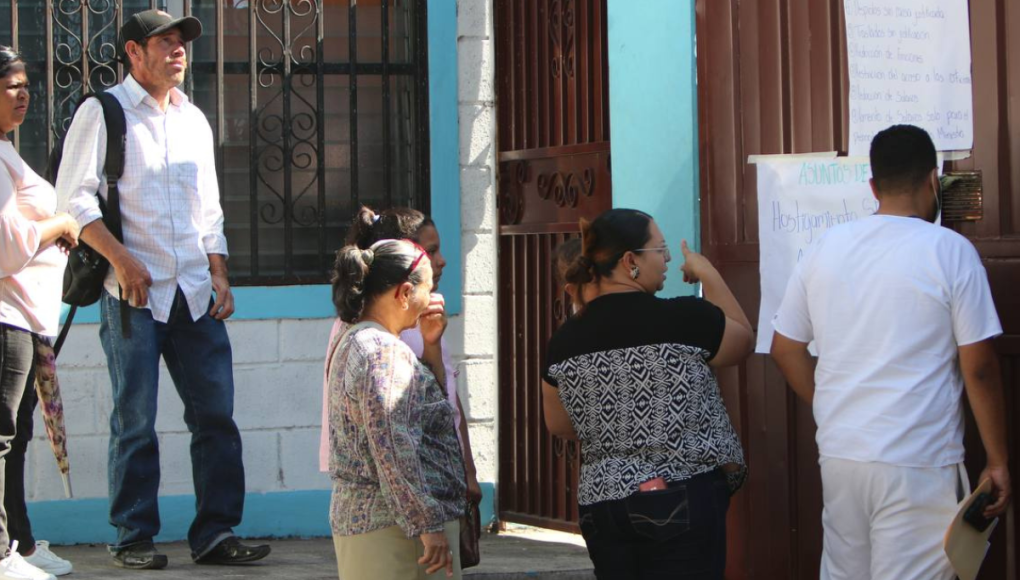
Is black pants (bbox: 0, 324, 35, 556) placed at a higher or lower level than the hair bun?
lower

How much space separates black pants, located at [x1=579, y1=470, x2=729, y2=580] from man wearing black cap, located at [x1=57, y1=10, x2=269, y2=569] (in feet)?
7.15

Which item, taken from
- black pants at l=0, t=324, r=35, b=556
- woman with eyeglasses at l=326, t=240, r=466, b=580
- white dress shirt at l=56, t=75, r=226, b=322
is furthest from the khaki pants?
white dress shirt at l=56, t=75, r=226, b=322

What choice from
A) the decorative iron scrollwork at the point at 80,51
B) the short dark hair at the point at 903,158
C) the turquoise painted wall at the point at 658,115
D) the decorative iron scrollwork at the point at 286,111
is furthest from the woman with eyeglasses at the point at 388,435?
the decorative iron scrollwork at the point at 80,51

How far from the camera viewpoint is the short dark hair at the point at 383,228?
4.13 meters

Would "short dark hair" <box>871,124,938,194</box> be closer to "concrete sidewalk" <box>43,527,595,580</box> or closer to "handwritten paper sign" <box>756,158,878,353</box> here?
"handwritten paper sign" <box>756,158,878,353</box>

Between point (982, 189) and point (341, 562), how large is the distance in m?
2.01

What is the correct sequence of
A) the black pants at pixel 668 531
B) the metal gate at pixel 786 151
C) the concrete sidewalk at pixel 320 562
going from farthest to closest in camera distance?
the concrete sidewalk at pixel 320 562
the metal gate at pixel 786 151
the black pants at pixel 668 531

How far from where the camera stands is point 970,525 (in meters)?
3.37

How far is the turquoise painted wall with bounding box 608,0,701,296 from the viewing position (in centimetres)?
504

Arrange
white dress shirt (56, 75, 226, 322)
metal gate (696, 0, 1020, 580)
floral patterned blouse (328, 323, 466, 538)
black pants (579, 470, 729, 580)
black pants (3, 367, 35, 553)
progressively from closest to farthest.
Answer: floral patterned blouse (328, 323, 466, 538)
black pants (579, 470, 729, 580)
metal gate (696, 0, 1020, 580)
black pants (3, 367, 35, 553)
white dress shirt (56, 75, 226, 322)

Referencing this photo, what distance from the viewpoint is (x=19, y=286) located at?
4.72 meters

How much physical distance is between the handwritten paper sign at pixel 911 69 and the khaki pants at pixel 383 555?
1787mm

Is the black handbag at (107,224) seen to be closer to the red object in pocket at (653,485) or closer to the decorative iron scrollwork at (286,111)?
the decorative iron scrollwork at (286,111)

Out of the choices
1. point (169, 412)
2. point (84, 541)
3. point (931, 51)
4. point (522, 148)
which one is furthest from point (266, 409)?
point (931, 51)
